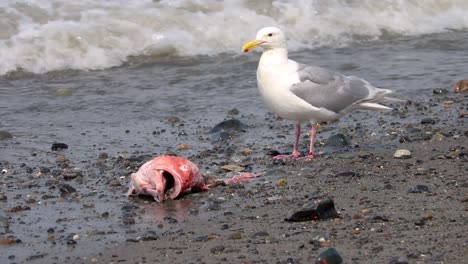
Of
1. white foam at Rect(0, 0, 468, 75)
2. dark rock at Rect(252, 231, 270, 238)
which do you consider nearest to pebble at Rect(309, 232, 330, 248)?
dark rock at Rect(252, 231, 270, 238)

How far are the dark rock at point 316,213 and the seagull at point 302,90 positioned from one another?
207 centimetres

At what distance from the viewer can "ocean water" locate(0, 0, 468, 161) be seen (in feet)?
31.7

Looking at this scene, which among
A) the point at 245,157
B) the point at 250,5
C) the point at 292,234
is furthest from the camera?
the point at 250,5

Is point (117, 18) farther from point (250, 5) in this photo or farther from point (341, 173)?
point (341, 173)

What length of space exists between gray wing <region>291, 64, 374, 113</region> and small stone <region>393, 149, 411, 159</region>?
0.76m

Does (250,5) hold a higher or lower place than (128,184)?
higher

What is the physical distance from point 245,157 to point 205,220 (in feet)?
6.47

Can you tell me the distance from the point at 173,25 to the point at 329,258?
9377mm

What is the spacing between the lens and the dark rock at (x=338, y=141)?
26.9ft

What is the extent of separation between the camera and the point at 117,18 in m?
13.5

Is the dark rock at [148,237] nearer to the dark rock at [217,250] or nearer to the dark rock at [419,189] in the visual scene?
the dark rock at [217,250]

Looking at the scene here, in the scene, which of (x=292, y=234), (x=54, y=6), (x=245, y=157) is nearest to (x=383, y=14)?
(x=54, y=6)

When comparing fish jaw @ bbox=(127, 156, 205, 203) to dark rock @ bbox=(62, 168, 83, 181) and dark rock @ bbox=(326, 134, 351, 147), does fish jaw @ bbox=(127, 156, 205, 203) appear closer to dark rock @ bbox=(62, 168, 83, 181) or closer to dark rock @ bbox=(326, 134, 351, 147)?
dark rock @ bbox=(62, 168, 83, 181)

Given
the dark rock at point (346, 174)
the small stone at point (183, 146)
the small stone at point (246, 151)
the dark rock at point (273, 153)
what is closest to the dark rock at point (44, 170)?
the small stone at point (183, 146)
